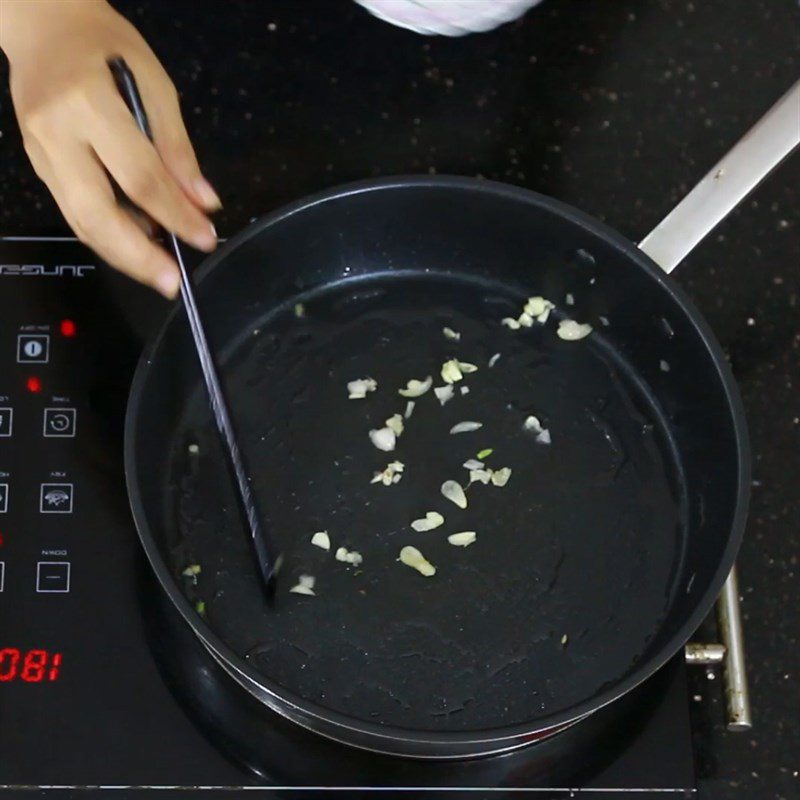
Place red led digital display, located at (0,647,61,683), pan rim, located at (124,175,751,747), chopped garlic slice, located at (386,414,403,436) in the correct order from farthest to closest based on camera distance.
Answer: chopped garlic slice, located at (386,414,403,436) → red led digital display, located at (0,647,61,683) → pan rim, located at (124,175,751,747)

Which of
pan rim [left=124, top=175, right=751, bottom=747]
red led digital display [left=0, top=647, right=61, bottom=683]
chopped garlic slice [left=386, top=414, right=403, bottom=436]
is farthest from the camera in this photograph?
chopped garlic slice [left=386, top=414, right=403, bottom=436]

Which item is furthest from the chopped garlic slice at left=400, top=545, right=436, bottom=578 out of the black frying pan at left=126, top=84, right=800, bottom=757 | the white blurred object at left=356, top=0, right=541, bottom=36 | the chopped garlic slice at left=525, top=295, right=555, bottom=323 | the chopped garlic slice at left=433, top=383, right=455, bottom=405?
the white blurred object at left=356, top=0, right=541, bottom=36

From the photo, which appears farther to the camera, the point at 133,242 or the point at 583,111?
the point at 583,111

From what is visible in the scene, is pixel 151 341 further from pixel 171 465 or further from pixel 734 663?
pixel 734 663

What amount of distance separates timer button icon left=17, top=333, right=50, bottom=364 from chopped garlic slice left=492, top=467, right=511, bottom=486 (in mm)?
340

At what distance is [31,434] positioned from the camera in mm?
780

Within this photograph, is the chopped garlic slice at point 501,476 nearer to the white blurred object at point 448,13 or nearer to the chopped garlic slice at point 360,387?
the chopped garlic slice at point 360,387

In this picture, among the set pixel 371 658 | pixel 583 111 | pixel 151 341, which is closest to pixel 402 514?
pixel 371 658

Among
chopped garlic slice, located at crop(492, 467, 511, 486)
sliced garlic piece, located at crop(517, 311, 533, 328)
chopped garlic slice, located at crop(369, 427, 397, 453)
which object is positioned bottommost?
chopped garlic slice, located at crop(492, 467, 511, 486)

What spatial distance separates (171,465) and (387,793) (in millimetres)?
278

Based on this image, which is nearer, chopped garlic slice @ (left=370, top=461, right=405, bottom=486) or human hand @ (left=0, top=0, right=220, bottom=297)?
human hand @ (left=0, top=0, right=220, bottom=297)

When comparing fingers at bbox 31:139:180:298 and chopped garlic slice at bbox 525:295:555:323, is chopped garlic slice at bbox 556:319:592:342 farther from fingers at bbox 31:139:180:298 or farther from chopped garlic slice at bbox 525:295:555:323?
fingers at bbox 31:139:180:298

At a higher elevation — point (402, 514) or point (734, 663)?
point (402, 514)

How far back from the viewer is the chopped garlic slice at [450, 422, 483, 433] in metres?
0.82
